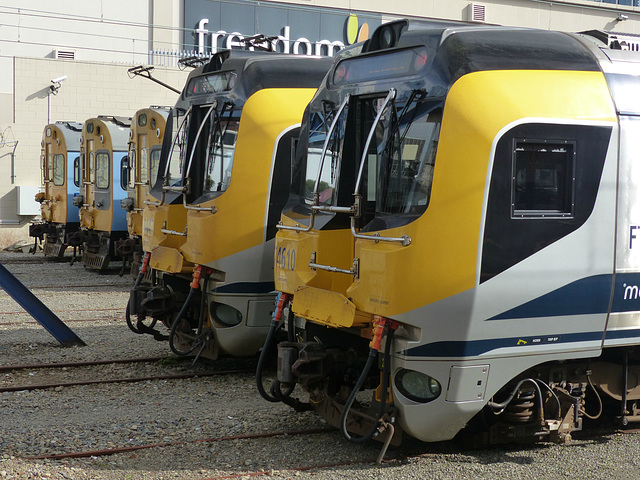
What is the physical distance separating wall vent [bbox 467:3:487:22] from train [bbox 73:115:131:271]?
19.3 m

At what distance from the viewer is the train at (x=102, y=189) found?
758 inches

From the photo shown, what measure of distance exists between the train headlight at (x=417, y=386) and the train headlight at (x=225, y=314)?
3196mm

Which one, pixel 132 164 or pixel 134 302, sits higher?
pixel 132 164

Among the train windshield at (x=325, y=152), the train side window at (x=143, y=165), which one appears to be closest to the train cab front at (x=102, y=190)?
the train side window at (x=143, y=165)

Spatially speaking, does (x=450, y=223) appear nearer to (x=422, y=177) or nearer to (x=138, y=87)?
(x=422, y=177)

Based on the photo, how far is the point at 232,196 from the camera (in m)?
8.80

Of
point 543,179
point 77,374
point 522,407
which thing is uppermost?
point 543,179

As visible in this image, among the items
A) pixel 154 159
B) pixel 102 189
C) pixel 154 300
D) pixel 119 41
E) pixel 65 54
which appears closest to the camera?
pixel 154 300

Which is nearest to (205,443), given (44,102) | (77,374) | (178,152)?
(77,374)

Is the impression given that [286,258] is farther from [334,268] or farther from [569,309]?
[569,309]

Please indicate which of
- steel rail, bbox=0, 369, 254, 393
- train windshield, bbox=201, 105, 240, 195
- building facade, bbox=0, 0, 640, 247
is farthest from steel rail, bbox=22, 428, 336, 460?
building facade, bbox=0, 0, 640, 247

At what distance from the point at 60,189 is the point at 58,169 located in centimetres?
57

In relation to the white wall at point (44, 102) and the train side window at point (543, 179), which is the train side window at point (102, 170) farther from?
the train side window at point (543, 179)

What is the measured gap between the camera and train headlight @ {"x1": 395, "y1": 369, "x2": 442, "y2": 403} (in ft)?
19.8
